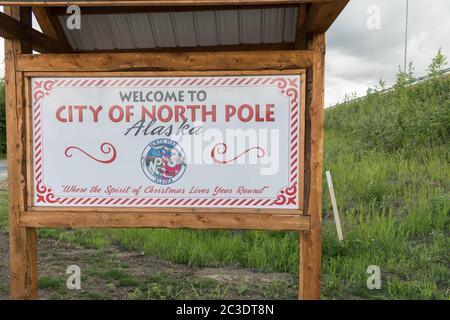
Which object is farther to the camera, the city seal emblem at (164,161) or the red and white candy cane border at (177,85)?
the city seal emblem at (164,161)

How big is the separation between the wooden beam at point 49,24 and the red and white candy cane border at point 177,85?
118 centimetres

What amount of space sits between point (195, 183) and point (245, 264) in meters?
2.83

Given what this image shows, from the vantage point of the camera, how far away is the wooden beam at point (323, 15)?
3268 mm

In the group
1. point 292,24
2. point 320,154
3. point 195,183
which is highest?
point 292,24

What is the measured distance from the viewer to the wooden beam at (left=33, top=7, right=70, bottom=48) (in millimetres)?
4629

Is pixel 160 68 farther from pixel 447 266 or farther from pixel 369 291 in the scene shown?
pixel 447 266

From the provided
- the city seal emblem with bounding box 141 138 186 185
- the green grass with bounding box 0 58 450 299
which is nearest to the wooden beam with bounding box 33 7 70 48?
the city seal emblem with bounding box 141 138 186 185

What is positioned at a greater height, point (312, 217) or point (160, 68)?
point (160, 68)

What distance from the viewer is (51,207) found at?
3998 mm

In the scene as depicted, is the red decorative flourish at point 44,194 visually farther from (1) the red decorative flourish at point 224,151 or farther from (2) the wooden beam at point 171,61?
(1) the red decorative flourish at point 224,151

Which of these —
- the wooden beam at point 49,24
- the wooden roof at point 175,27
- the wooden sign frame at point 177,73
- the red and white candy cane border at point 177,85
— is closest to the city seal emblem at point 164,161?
the red and white candy cane border at point 177,85

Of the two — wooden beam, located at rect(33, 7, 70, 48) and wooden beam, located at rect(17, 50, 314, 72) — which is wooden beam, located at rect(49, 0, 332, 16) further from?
wooden beam, located at rect(17, 50, 314, 72)

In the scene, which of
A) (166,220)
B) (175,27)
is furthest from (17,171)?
(175,27)
